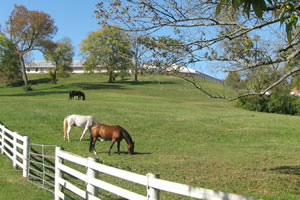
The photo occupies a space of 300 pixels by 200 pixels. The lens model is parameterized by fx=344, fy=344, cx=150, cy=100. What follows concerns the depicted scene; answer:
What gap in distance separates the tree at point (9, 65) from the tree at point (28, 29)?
77.1 inches

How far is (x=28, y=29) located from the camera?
6222 centimetres

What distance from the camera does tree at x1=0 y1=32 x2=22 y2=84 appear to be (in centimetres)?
6119

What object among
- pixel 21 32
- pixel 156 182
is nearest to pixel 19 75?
pixel 21 32

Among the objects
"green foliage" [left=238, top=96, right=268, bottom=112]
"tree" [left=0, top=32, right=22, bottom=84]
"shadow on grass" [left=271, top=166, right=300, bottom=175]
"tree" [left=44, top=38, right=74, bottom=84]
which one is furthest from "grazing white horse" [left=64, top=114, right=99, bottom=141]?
"tree" [left=44, top=38, right=74, bottom=84]

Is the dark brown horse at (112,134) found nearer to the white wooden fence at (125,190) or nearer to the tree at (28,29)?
the white wooden fence at (125,190)

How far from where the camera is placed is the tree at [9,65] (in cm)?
6119

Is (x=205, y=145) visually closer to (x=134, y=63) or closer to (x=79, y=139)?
(x=79, y=139)

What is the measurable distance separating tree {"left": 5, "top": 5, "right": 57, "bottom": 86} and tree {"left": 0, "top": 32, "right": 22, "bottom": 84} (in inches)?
77.1

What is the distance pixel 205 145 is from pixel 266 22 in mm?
10652

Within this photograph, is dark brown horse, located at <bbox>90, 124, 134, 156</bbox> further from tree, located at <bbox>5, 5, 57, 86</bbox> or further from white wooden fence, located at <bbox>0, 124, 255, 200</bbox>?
tree, located at <bbox>5, 5, 57, 86</bbox>

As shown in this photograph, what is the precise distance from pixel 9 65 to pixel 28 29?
31.7ft

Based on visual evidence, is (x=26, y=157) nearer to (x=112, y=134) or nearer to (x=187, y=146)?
(x=112, y=134)

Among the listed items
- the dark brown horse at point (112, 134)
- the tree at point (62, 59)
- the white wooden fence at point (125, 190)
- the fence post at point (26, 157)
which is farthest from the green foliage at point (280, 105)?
the tree at point (62, 59)

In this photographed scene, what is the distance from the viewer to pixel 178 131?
21.7 meters
